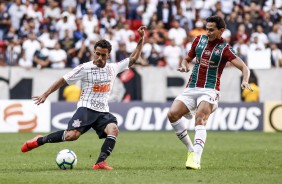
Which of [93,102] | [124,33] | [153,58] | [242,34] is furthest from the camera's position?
[242,34]

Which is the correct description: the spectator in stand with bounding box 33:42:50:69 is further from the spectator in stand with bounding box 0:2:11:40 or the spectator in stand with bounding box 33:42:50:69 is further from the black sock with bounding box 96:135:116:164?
the black sock with bounding box 96:135:116:164

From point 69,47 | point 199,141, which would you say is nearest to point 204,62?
point 199,141

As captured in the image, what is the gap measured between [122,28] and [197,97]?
14987 mm

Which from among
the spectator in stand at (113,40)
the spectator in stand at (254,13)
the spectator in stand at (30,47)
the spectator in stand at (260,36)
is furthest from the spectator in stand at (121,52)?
the spectator in stand at (254,13)

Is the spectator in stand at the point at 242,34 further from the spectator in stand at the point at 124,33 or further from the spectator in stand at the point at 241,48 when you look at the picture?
Result: the spectator in stand at the point at 124,33

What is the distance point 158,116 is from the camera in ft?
81.3

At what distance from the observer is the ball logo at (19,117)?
2359cm

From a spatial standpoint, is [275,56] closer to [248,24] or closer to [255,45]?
[255,45]

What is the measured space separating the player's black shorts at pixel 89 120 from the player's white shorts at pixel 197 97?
Answer: 128 cm

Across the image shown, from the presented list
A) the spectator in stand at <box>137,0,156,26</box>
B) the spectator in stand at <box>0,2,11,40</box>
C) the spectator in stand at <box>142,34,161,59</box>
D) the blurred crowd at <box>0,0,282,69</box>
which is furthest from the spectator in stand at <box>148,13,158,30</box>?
the spectator in stand at <box>0,2,11,40</box>

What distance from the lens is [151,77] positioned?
84.3ft

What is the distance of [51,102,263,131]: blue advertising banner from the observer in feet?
79.0

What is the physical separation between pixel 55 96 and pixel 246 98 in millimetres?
6323

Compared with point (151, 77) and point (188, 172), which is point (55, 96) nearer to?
point (151, 77)
